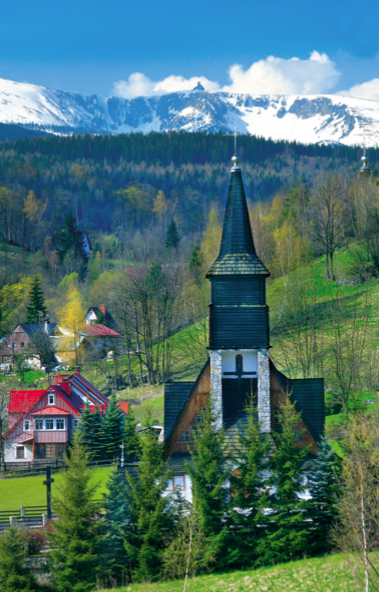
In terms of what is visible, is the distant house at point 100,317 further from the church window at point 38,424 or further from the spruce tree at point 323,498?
the spruce tree at point 323,498

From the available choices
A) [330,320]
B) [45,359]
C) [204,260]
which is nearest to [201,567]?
[330,320]

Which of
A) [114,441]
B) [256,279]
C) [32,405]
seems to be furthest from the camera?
[32,405]

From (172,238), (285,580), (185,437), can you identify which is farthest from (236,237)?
(172,238)

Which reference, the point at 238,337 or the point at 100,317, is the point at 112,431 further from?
the point at 100,317

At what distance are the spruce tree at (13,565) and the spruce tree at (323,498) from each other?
11029 millimetres

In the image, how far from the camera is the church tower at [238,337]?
27875 millimetres

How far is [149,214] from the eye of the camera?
5074 inches

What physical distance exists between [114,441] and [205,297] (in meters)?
24.6

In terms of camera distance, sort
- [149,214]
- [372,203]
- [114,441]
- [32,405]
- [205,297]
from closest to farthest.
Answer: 1. [114,441]
2. [32,405]
3. [205,297]
4. [372,203]
5. [149,214]

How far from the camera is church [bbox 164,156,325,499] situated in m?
27.8

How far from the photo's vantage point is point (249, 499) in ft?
79.7

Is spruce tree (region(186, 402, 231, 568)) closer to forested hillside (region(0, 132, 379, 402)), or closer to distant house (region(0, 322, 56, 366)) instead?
forested hillside (region(0, 132, 379, 402))

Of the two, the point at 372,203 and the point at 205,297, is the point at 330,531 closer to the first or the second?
the point at 205,297

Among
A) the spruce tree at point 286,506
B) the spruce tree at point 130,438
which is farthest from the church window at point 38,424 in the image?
the spruce tree at point 286,506
